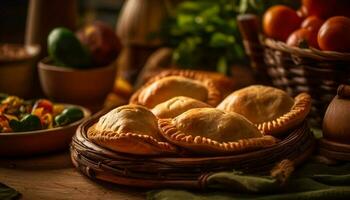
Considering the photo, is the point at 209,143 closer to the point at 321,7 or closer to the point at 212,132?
the point at 212,132

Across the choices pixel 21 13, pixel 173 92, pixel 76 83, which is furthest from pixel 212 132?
pixel 21 13

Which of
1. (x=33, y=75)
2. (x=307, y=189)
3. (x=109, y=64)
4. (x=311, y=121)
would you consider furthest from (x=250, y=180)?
(x=33, y=75)

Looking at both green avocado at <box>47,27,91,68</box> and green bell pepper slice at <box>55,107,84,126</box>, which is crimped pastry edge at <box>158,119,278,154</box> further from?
green avocado at <box>47,27,91,68</box>

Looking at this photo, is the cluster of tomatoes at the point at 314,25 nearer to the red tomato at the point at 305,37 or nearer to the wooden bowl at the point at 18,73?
the red tomato at the point at 305,37

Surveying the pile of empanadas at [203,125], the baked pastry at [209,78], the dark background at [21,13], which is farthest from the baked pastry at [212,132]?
the dark background at [21,13]

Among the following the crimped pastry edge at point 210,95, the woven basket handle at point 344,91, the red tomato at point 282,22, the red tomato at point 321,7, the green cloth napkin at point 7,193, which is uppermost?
the red tomato at point 321,7

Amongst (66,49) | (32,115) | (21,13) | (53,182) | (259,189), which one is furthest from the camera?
(21,13)

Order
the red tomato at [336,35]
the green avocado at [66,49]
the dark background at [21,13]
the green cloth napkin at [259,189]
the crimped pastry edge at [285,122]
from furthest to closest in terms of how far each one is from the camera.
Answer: the dark background at [21,13] < the green avocado at [66,49] < the red tomato at [336,35] < the crimped pastry edge at [285,122] < the green cloth napkin at [259,189]
